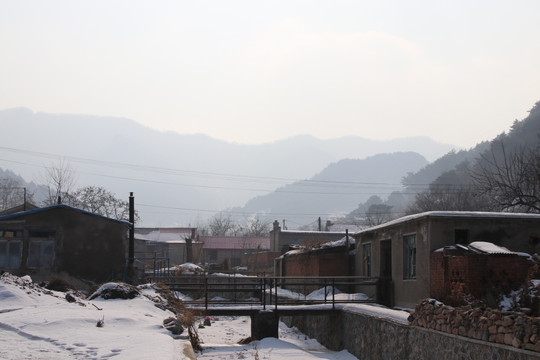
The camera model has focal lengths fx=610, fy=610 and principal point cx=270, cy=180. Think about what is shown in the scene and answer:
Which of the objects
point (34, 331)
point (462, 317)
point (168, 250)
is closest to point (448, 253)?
point (462, 317)

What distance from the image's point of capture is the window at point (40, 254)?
28.3 m

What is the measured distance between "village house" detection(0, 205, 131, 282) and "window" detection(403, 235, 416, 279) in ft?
47.5

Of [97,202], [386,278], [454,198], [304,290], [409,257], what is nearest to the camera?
[409,257]

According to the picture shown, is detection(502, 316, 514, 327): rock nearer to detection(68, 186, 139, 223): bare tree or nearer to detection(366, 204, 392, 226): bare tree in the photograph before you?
detection(68, 186, 139, 223): bare tree

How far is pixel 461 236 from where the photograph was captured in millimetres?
19391

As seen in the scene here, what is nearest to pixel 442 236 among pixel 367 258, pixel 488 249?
pixel 488 249

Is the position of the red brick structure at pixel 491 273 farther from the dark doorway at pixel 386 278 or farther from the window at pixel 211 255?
the window at pixel 211 255

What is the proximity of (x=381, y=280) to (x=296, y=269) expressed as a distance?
1237 centimetres

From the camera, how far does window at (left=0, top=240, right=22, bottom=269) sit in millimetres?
28531

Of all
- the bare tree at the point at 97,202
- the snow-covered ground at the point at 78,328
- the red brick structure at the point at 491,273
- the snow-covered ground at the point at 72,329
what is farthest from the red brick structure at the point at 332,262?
the bare tree at the point at 97,202

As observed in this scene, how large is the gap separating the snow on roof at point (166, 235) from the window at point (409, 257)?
56164 millimetres

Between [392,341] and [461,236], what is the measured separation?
4646mm

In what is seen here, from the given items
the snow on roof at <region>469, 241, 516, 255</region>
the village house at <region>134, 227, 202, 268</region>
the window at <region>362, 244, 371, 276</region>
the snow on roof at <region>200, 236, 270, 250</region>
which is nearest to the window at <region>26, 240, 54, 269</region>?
the window at <region>362, 244, 371, 276</region>

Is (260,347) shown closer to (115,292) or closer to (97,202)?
(115,292)
